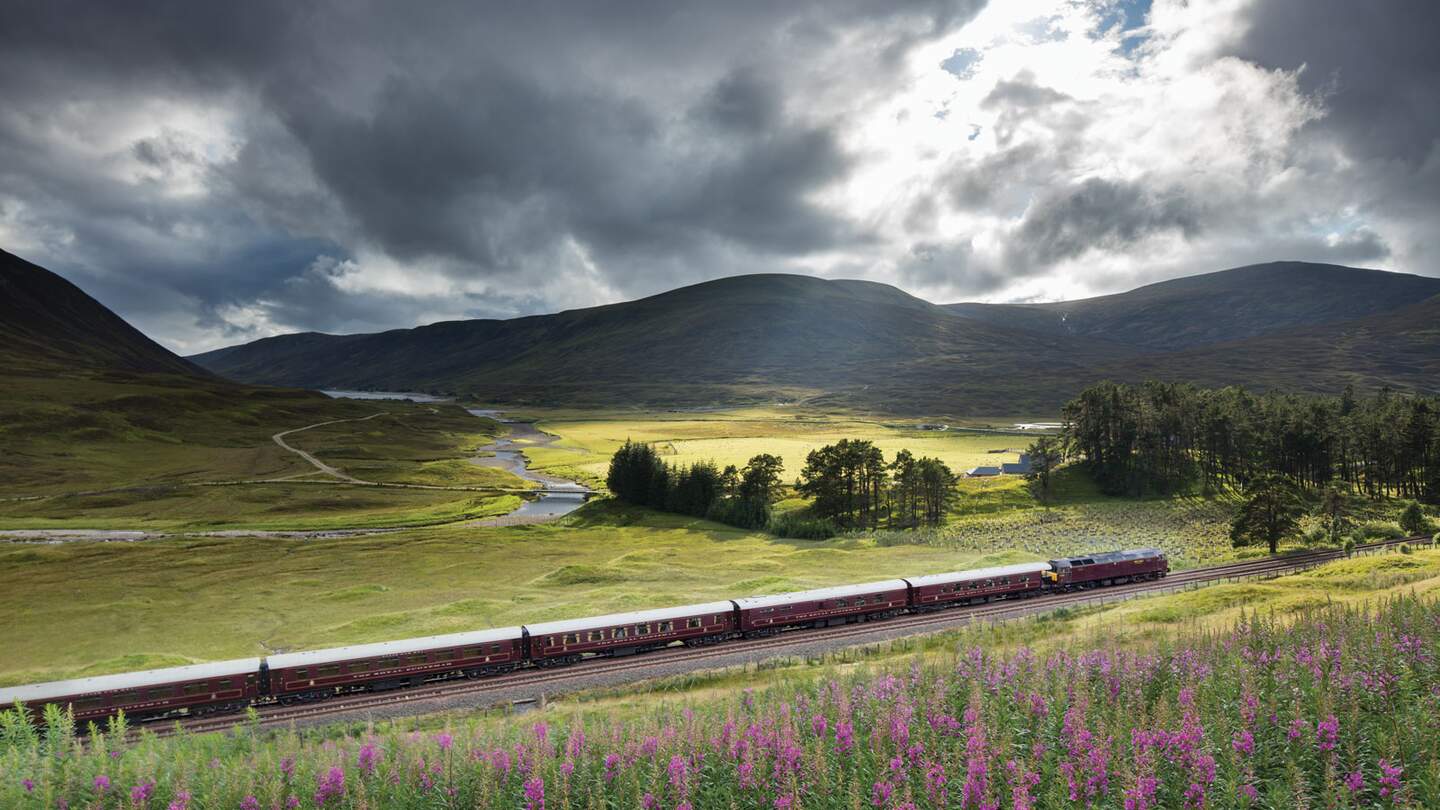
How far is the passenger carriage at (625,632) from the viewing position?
148 feet

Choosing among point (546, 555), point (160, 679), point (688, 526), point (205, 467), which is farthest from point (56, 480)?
point (160, 679)

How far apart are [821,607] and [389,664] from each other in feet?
96.4

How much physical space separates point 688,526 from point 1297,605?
294 ft

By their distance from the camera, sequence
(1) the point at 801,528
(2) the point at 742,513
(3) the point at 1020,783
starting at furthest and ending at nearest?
(2) the point at 742,513 → (1) the point at 801,528 → (3) the point at 1020,783

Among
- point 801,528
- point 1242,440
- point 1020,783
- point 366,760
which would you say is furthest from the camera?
point 1242,440

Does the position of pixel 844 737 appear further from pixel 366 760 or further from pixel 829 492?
pixel 829 492

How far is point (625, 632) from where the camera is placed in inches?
1828

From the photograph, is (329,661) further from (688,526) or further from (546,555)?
(688,526)

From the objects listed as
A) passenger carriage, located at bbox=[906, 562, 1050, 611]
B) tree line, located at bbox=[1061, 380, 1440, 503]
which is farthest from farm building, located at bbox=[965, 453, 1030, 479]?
passenger carriage, located at bbox=[906, 562, 1050, 611]

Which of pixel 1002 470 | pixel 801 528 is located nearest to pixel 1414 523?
pixel 1002 470

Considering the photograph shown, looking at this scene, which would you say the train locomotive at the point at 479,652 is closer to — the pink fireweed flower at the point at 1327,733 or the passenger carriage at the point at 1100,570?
the passenger carriage at the point at 1100,570

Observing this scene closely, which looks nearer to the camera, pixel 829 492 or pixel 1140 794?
pixel 1140 794

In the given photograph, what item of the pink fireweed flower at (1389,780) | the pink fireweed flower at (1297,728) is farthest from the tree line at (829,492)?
the pink fireweed flower at (1389,780)

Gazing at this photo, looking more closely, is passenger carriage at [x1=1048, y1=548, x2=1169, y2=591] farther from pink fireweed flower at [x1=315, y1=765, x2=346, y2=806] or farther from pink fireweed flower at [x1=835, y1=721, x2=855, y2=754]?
pink fireweed flower at [x1=315, y1=765, x2=346, y2=806]
